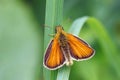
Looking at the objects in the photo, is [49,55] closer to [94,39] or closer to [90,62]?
[90,62]

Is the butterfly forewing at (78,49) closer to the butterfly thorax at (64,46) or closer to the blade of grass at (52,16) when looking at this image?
the butterfly thorax at (64,46)

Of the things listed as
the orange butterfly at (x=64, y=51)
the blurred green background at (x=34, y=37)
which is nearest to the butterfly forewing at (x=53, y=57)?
the orange butterfly at (x=64, y=51)

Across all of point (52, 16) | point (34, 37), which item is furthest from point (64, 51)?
point (34, 37)

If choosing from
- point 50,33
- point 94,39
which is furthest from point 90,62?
point 50,33

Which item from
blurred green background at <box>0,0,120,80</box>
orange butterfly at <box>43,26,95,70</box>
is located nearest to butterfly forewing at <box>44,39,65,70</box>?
orange butterfly at <box>43,26,95,70</box>

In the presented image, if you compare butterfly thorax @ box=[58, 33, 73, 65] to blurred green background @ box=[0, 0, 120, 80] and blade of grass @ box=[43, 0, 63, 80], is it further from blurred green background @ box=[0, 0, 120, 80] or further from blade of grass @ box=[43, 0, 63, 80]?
blurred green background @ box=[0, 0, 120, 80]
